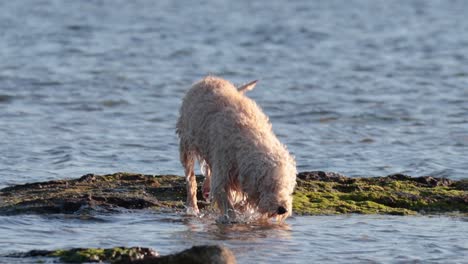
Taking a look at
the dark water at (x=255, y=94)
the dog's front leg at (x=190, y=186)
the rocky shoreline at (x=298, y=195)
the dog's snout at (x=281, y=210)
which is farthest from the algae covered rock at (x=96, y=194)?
the dog's snout at (x=281, y=210)

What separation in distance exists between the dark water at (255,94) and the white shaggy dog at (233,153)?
0.47 m

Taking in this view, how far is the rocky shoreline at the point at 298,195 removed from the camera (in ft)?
37.6

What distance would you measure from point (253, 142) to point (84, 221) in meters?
2.04

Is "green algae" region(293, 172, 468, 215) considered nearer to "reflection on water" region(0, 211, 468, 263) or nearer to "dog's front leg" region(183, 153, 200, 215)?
"reflection on water" region(0, 211, 468, 263)

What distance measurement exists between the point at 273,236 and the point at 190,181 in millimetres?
1708

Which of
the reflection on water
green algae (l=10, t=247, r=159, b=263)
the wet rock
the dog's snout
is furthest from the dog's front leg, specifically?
the wet rock

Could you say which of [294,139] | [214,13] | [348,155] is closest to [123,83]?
[294,139]

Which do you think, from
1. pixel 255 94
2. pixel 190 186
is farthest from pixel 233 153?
pixel 255 94

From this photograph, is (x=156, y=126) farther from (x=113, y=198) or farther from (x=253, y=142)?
(x=253, y=142)

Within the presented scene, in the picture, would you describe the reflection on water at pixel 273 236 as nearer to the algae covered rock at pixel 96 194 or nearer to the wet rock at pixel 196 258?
the algae covered rock at pixel 96 194

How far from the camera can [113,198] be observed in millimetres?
11680

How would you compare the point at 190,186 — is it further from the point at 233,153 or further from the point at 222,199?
the point at 233,153

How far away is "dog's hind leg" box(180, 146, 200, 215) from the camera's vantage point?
11562 millimetres

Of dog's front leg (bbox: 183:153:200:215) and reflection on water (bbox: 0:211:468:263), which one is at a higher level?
dog's front leg (bbox: 183:153:200:215)
